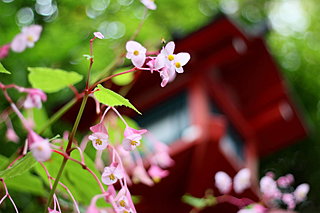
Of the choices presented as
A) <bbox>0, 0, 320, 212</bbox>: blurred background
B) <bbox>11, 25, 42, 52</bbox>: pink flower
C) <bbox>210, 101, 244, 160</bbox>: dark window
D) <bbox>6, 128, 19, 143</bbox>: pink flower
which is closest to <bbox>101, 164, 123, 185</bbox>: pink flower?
<bbox>11, 25, 42, 52</bbox>: pink flower

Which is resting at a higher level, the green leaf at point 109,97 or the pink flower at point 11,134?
the green leaf at point 109,97

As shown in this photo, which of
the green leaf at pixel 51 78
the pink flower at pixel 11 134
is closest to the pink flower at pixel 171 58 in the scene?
the green leaf at pixel 51 78

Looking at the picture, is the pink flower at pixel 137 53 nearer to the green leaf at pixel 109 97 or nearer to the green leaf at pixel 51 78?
the green leaf at pixel 109 97

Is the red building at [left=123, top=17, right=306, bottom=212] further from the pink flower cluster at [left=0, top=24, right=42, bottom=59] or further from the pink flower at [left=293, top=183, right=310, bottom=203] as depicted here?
the pink flower cluster at [left=0, top=24, right=42, bottom=59]

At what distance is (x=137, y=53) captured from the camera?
0.48m

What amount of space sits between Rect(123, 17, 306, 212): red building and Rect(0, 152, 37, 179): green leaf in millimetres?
1399

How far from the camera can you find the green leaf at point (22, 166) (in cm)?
46

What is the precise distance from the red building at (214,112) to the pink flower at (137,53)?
1.38m

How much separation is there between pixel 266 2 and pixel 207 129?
493 cm

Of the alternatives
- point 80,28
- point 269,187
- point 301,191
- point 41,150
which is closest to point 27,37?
point 41,150

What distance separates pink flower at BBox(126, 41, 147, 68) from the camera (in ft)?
1.56

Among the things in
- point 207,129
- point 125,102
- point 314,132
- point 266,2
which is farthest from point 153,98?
point 266,2

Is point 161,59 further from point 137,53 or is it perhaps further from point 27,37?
point 27,37

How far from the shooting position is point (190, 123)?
2.15 metres
